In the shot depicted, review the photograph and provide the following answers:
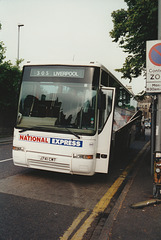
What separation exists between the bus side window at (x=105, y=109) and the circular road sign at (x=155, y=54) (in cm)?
148

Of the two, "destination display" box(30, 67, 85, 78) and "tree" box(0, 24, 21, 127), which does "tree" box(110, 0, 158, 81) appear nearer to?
"destination display" box(30, 67, 85, 78)

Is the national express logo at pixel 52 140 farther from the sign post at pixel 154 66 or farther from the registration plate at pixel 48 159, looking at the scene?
the sign post at pixel 154 66

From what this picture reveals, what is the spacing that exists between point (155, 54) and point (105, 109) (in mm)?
1871

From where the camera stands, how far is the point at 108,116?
6.79 metres

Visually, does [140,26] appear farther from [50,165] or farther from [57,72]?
[50,165]

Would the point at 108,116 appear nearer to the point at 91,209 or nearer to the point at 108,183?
the point at 108,183

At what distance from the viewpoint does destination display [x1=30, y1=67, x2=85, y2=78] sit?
638 cm

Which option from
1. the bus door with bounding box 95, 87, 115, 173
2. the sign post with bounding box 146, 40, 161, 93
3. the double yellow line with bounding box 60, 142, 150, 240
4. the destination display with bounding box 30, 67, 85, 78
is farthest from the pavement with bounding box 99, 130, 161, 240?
the destination display with bounding box 30, 67, 85, 78

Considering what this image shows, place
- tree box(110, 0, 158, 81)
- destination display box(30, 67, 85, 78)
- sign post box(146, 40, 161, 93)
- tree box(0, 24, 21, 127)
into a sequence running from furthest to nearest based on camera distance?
tree box(0, 24, 21, 127), tree box(110, 0, 158, 81), destination display box(30, 67, 85, 78), sign post box(146, 40, 161, 93)

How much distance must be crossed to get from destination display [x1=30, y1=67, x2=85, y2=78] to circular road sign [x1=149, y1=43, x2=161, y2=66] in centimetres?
174

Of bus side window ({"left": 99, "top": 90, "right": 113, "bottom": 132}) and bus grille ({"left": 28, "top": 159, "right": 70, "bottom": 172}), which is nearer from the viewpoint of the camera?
bus grille ({"left": 28, "top": 159, "right": 70, "bottom": 172})

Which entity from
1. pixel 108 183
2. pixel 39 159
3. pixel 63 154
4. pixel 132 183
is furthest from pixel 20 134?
pixel 132 183

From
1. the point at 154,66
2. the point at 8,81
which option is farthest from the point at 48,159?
the point at 8,81

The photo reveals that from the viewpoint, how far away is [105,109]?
21.6ft
